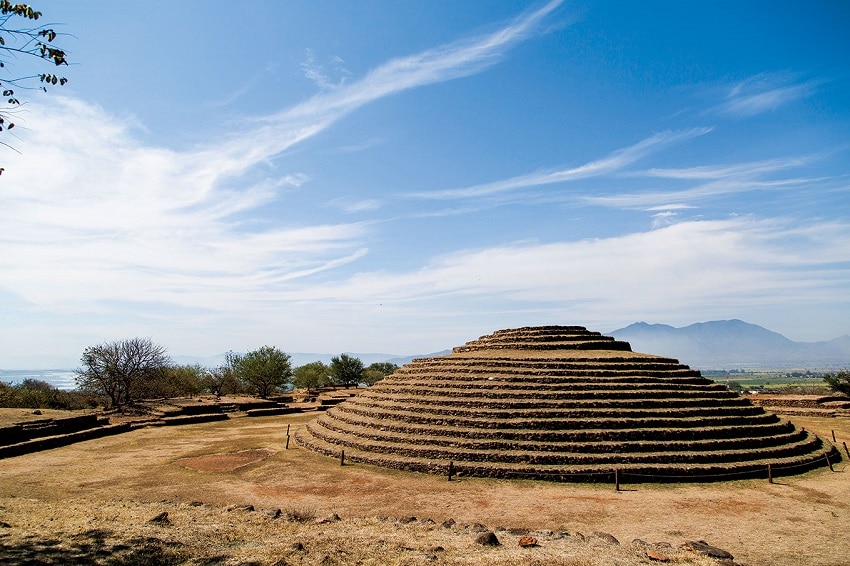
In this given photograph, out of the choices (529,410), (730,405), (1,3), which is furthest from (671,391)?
(1,3)

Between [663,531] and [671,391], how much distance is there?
11463 millimetres

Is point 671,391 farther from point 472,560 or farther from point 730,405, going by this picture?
point 472,560

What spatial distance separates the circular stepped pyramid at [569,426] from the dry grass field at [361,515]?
977 millimetres

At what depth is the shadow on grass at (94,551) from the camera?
876 cm

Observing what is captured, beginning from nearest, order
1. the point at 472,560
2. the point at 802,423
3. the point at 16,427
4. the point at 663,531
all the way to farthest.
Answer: the point at 472,560 → the point at 663,531 → the point at 16,427 → the point at 802,423

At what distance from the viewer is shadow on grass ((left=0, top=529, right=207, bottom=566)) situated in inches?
345

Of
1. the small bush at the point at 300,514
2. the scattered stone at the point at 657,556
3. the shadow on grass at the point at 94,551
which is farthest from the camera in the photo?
the small bush at the point at 300,514

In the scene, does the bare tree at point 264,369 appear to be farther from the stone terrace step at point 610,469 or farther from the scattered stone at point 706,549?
the scattered stone at point 706,549

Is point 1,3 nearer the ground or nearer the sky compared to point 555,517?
nearer the sky

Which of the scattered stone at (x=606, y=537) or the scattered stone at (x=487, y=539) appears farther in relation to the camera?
the scattered stone at (x=606, y=537)

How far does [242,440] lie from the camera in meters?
26.1

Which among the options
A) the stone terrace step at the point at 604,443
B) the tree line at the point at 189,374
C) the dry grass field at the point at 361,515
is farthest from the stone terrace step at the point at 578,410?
the tree line at the point at 189,374

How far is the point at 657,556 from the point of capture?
9742 mm

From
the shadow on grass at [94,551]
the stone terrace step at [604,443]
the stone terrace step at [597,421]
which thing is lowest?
the stone terrace step at [604,443]
